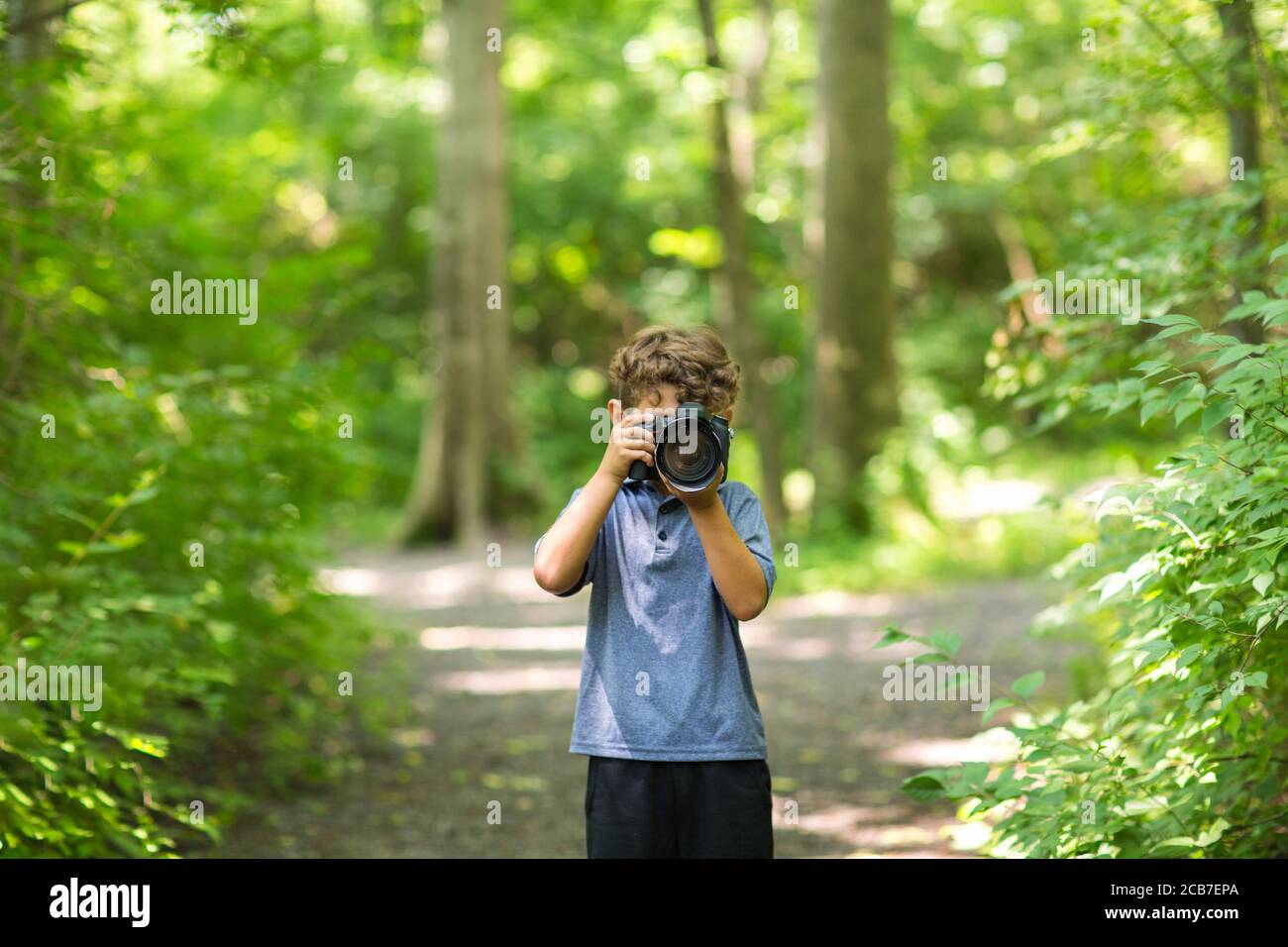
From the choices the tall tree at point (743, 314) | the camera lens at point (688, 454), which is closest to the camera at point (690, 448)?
the camera lens at point (688, 454)

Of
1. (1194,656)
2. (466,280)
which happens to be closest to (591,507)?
(1194,656)

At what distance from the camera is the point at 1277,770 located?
3.47m

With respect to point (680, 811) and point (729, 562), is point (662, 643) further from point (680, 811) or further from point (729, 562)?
point (680, 811)

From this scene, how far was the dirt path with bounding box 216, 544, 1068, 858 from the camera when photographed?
5414 millimetres

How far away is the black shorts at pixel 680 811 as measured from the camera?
110 inches

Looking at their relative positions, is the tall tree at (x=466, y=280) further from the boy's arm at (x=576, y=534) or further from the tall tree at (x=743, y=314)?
the boy's arm at (x=576, y=534)

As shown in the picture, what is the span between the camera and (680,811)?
9.24 feet

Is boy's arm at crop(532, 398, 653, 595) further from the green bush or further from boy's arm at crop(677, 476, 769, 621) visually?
the green bush

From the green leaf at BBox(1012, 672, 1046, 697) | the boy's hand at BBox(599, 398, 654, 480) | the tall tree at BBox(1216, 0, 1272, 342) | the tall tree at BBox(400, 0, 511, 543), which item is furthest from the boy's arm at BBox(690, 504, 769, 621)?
the tall tree at BBox(400, 0, 511, 543)

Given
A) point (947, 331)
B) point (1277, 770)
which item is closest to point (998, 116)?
point (947, 331)

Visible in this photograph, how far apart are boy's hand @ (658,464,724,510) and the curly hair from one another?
0.21m

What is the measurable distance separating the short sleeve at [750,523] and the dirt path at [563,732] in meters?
1.76
